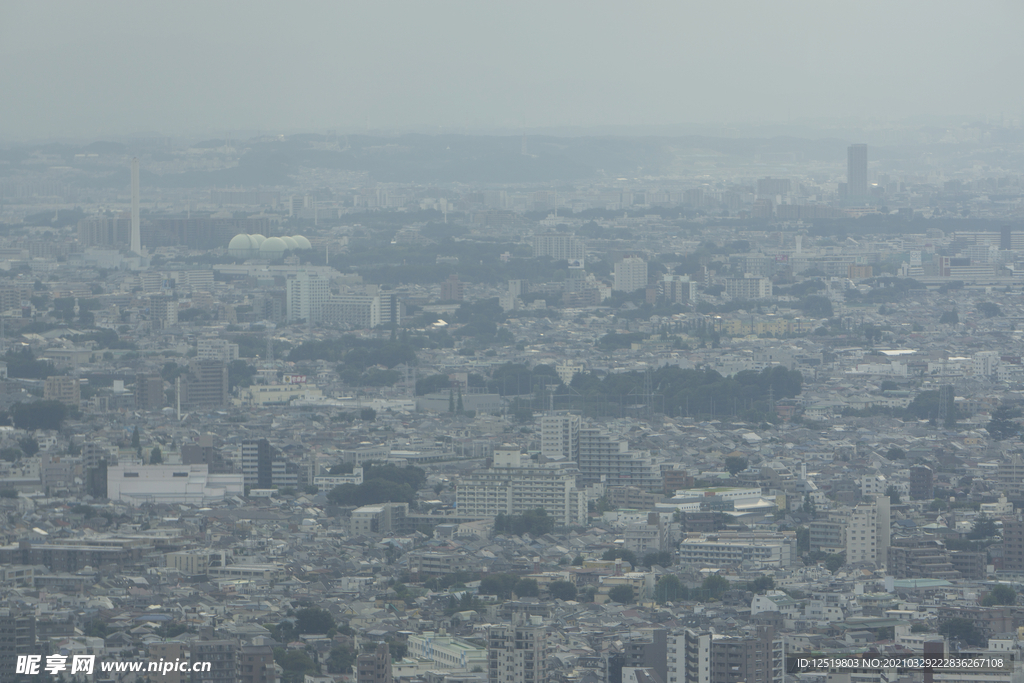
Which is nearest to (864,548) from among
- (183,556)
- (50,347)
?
(183,556)

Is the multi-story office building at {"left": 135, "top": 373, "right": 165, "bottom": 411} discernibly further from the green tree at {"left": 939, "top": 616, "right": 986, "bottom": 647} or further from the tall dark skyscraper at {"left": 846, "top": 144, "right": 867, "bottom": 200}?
the tall dark skyscraper at {"left": 846, "top": 144, "right": 867, "bottom": 200}

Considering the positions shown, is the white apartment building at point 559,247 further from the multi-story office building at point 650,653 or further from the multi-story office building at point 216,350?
the multi-story office building at point 650,653

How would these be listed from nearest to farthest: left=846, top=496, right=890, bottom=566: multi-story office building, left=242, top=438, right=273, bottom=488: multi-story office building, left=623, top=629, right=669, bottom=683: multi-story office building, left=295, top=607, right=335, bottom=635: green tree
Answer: left=623, top=629, right=669, bottom=683: multi-story office building → left=295, top=607, right=335, bottom=635: green tree → left=846, top=496, right=890, bottom=566: multi-story office building → left=242, top=438, right=273, bottom=488: multi-story office building

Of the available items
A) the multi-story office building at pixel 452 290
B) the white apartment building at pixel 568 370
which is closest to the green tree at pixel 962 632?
the white apartment building at pixel 568 370

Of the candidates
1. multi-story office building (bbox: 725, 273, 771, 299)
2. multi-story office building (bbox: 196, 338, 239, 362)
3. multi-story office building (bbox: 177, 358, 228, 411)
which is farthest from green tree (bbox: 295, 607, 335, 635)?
multi-story office building (bbox: 725, 273, 771, 299)

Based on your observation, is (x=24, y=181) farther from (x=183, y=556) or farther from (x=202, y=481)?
Result: (x=183, y=556)

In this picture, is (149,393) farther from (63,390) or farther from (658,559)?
(658,559)
